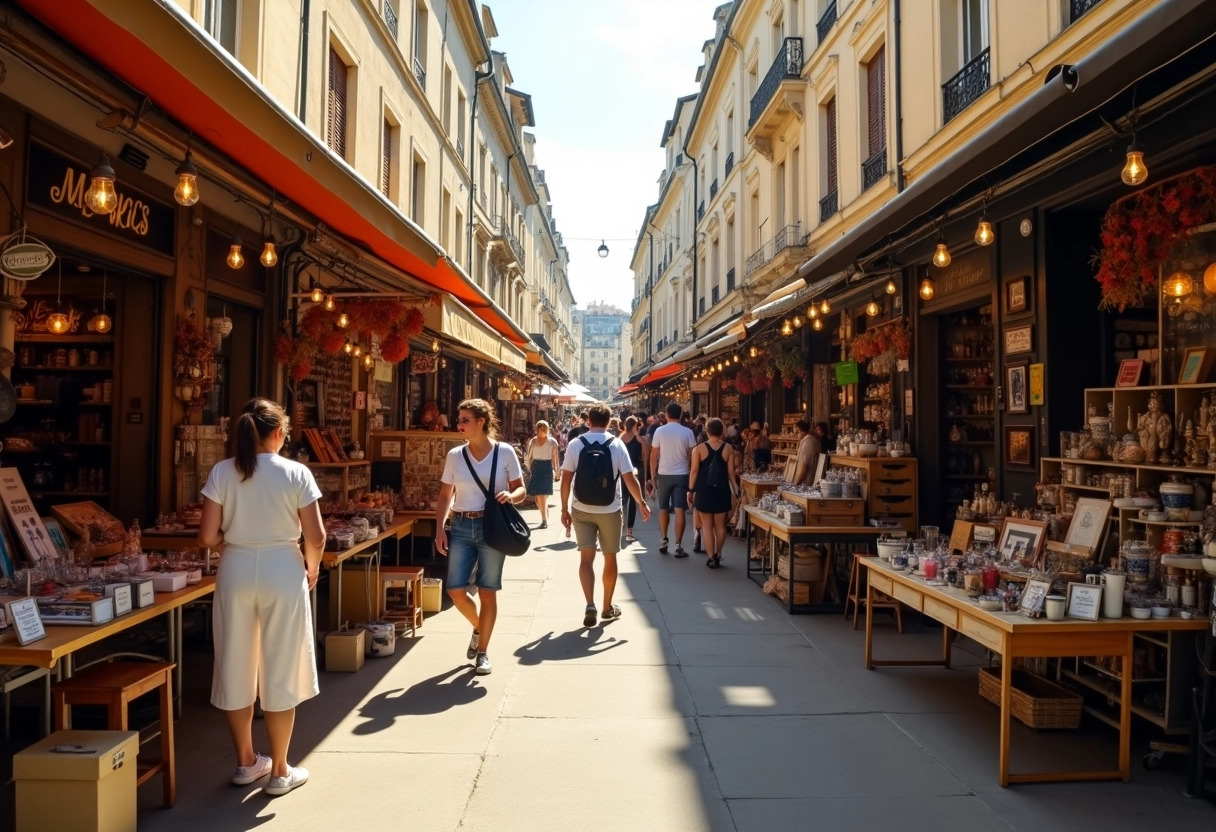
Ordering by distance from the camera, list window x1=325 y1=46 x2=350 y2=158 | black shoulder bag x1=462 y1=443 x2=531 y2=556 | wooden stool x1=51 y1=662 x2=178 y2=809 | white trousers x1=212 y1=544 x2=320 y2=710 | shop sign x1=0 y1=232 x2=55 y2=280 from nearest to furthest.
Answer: wooden stool x1=51 y1=662 x2=178 y2=809
white trousers x1=212 y1=544 x2=320 y2=710
shop sign x1=0 y1=232 x2=55 y2=280
black shoulder bag x1=462 y1=443 x2=531 y2=556
window x1=325 y1=46 x2=350 y2=158

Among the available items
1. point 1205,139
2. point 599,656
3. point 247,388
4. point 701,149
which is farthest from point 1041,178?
point 701,149

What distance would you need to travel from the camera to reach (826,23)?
14906 millimetres

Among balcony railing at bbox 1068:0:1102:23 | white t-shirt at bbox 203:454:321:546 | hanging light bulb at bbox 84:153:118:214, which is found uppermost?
balcony railing at bbox 1068:0:1102:23

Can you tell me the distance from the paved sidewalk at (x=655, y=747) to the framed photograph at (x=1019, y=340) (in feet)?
9.42

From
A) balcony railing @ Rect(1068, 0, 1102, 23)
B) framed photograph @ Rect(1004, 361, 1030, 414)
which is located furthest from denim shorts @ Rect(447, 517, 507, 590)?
balcony railing @ Rect(1068, 0, 1102, 23)

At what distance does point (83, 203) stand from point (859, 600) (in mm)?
7300

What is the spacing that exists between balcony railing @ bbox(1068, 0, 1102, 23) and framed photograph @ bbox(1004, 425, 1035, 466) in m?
3.78

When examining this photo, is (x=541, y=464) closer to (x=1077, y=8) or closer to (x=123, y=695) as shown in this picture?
(x=1077, y=8)

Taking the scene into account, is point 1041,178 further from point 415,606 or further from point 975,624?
point 415,606

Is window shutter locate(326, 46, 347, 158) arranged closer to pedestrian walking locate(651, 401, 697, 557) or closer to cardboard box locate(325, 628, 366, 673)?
pedestrian walking locate(651, 401, 697, 557)

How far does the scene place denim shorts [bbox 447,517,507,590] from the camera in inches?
245

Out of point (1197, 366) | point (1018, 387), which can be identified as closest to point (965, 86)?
point (1018, 387)

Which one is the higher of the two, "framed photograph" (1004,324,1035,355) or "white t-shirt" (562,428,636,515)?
"framed photograph" (1004,324,1035,355)

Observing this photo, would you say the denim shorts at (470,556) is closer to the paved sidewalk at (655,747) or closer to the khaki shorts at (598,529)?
the paved sidewalk at (655,747)
